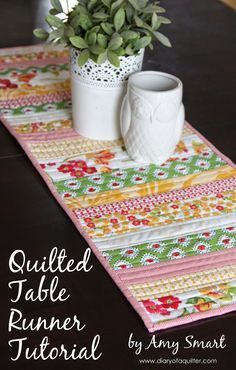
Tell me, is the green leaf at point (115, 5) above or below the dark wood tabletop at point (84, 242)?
above

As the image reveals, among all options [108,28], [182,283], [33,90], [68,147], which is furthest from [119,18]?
[182,283]

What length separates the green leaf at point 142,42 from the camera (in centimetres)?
138

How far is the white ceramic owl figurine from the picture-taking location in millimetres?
1340

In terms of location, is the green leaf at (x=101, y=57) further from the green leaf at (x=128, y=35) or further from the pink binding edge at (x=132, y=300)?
the pink binding edge at (x=132, y=300)

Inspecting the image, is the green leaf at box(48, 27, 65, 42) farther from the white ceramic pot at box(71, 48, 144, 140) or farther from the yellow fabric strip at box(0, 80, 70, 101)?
the yellow fabric strip at box(0, 80, 70, 101)

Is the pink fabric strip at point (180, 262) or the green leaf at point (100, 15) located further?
the green leaf at point (100, 15)

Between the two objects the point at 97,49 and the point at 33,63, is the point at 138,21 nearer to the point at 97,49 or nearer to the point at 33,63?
the point at 97,49

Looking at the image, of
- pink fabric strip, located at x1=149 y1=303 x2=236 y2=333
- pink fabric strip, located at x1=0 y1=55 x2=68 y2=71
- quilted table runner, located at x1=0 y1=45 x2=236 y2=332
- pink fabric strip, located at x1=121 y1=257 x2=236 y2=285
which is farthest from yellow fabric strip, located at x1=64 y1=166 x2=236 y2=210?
pink fabric strip, located at x1=0 y1=55 x2=68 y2=71

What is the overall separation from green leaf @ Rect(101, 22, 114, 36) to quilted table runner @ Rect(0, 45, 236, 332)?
221 mm

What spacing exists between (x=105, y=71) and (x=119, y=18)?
117 mm

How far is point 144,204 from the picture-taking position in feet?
4.19

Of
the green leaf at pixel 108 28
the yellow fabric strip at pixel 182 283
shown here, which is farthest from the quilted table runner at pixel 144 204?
the green leaf at pixel 108 28

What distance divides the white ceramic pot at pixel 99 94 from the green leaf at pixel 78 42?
46 mm

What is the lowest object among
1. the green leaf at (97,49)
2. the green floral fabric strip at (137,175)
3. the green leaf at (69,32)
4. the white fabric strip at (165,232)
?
the green floral fabric strip at (137,175)
